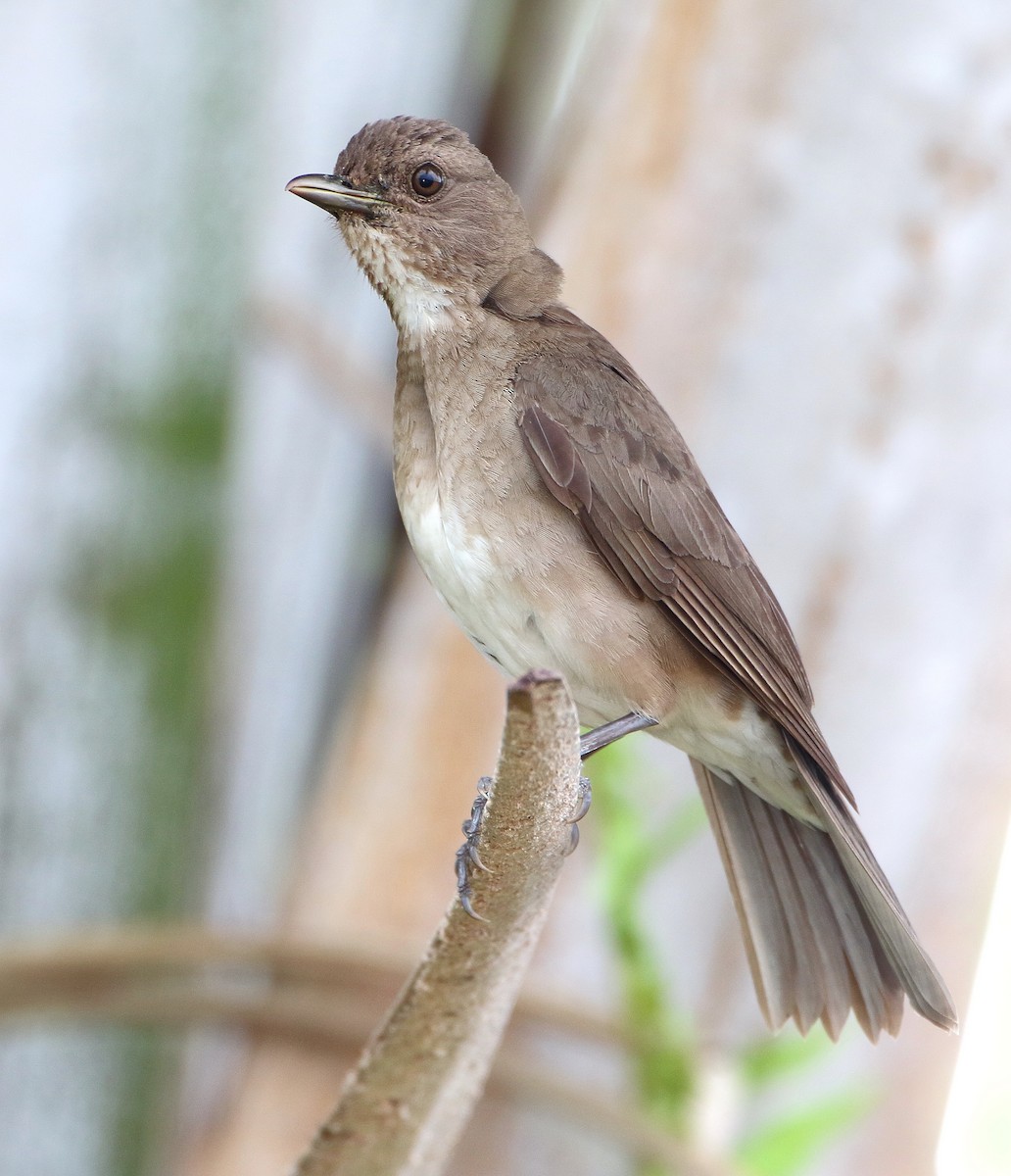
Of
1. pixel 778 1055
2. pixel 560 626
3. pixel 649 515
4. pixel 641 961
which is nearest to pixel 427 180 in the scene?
pixel 649 515

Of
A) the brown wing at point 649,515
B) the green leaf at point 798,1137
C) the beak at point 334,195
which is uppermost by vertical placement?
the beak at point 334,195

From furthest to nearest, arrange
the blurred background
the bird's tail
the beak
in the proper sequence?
the blurred background < the beak < the bird's tail

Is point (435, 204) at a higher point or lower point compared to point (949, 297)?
lower

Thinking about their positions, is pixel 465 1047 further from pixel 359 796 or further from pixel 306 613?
pixel 306 613

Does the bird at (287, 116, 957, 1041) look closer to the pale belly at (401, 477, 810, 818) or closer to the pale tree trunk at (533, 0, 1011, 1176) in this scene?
the pale belly at (401, 477, 810, 818)

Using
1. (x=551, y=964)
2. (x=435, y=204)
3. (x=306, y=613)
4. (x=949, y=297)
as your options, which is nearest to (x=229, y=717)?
(x=306, y=613)

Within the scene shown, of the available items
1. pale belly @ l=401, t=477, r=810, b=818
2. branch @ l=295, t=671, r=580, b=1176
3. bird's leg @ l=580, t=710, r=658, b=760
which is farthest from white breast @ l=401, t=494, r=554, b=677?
branch @ l=295, t=671, r=580, b=1176

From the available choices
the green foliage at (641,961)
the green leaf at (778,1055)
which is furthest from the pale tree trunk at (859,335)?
the green foliage at (641,961)

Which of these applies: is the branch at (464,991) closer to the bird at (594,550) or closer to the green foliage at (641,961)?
the bird at (594,550)
